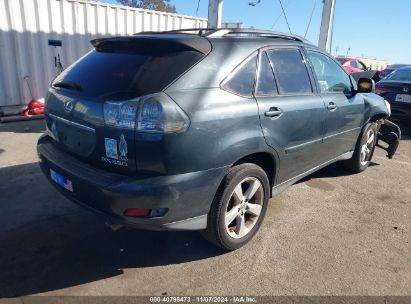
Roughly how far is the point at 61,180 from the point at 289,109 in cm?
206

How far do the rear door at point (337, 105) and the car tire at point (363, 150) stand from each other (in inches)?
7.8

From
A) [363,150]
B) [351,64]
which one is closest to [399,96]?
[363,150]

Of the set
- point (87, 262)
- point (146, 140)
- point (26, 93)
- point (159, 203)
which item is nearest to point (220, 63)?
point (146, 140)

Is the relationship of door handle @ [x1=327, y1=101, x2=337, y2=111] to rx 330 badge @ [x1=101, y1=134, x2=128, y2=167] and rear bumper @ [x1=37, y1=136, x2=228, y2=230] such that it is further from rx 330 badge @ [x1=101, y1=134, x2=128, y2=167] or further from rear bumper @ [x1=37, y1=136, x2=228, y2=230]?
rx 330 badge @ [x1=101, y1=134, x2=128, y2=167]

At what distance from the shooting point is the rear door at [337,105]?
3.90 m

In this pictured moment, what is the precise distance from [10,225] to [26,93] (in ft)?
17.4

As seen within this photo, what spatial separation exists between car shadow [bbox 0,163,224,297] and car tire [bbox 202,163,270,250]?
0.24m

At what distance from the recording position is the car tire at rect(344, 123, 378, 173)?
16.0 ft

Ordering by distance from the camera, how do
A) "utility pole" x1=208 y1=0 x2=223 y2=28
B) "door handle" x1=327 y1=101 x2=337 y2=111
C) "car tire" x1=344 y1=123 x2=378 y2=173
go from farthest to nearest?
"utility pole" x1=208 y1=0 x2=223 y2=28 < "car tire" x1=344 y1=123 x2=378 y2=173 < "door handle" x1=327 y1=101 x2=337 y2=111

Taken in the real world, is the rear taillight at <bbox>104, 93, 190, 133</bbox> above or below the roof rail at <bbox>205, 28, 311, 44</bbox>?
below

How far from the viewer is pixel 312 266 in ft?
9.57

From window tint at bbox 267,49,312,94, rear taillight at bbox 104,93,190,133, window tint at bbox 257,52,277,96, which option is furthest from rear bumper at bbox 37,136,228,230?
window tint at bbox 267,49,312,94

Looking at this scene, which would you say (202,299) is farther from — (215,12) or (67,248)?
(215,12)

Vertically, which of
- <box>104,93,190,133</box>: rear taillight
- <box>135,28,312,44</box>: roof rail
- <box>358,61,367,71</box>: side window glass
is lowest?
<box>358,61,367,71</box>: side window glass
